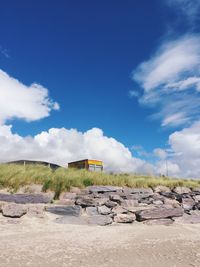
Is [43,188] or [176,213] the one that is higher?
[43,188]

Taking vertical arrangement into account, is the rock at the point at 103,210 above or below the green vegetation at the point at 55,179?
below

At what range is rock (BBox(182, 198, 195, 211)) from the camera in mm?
13546

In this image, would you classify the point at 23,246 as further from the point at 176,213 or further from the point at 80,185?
the point at 176,213

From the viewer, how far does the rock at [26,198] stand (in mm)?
10672

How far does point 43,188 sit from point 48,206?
4.09 feet

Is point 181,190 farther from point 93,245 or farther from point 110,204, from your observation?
point 93,245

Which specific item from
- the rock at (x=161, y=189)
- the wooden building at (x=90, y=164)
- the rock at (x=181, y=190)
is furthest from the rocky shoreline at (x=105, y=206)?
the wooden building at (x=90, y=164)

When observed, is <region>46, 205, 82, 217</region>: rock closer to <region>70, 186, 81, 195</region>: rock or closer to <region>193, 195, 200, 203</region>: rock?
<region>70, 186, 81, 195</region>: rock

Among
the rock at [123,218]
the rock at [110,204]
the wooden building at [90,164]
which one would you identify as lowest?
the rock at [123,218]

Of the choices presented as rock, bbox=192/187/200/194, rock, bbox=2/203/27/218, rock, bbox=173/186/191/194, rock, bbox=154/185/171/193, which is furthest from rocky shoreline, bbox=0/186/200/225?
rock, bbox=192/187/200/194

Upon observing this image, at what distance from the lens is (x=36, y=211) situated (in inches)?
410

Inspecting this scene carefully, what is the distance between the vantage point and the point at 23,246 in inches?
299

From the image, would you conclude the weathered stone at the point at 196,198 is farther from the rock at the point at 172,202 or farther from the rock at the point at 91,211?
the rock at the point at 91,211

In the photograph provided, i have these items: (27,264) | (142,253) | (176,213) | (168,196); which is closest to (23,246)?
(27,264)
